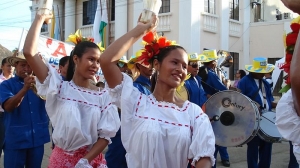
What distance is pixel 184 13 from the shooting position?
16953mm

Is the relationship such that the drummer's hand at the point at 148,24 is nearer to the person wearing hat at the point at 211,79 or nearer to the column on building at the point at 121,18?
the person wearing hat at the point at 211,79

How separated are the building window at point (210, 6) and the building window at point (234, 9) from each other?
1383mm

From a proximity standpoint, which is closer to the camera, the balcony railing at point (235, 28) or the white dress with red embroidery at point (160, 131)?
the white dress with red embroidery at point (160, 131)

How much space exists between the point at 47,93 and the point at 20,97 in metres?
1.07

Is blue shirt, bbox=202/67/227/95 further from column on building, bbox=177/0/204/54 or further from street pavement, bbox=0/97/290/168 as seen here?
column on building, bbox=177/0/204/54

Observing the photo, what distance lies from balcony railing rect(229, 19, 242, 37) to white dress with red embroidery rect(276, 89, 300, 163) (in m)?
17.2

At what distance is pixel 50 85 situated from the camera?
3258 mm

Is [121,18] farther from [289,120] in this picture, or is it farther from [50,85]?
[289,120]

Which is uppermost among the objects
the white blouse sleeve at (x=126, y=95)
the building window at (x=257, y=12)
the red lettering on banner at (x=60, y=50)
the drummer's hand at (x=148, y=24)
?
the building window at (x=257, y=12)

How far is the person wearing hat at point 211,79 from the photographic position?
6801mm

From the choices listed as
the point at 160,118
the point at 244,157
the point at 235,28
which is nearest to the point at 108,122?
the point at 160,118

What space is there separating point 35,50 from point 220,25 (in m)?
15.9

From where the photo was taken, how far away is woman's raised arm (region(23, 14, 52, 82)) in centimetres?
318

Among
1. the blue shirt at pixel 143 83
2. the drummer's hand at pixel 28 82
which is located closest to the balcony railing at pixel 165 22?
the blue shirt at pixel 143 83
